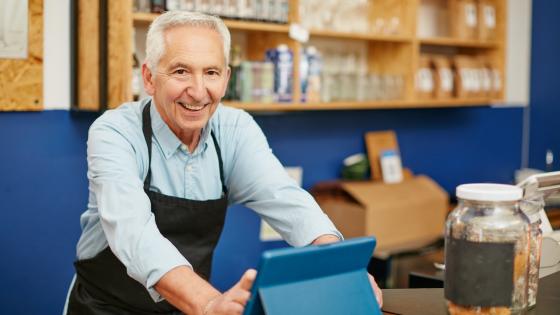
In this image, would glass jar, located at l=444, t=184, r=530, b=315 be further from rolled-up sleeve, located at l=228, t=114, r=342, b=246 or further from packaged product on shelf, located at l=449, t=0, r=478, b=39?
packaged product on shelf, located at l=449, t=0, r=478, b=39

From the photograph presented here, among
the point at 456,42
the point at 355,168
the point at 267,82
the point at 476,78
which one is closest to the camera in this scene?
the point at 267,82

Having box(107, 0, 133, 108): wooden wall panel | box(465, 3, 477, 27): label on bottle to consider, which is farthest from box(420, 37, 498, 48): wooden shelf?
box(107, 0, 133, 108): wooden wall panel

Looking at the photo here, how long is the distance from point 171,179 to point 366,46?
258 cm

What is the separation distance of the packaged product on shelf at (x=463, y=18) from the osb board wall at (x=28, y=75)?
2578 millimetres

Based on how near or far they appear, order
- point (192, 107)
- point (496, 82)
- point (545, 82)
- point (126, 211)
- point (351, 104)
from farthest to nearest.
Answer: point (545, 82)
point (496, 82)
point (351, 104)
point (192, 107)
point (126, 211)

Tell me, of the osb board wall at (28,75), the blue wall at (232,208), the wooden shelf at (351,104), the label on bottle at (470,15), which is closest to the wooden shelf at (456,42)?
the label on bottle at (470,15)

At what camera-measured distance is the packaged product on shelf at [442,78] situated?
14.8 ft

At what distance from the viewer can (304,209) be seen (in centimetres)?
203

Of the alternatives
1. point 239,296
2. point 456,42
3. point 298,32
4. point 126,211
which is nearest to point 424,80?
point 456,42

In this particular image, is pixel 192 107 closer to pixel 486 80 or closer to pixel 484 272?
pixel 484 272

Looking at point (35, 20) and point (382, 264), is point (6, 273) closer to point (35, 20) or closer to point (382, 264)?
point (35, 20)

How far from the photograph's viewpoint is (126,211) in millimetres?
1746

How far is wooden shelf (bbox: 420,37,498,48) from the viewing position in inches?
172

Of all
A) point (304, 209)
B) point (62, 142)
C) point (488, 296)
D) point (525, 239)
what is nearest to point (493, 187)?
point (525, 239)
